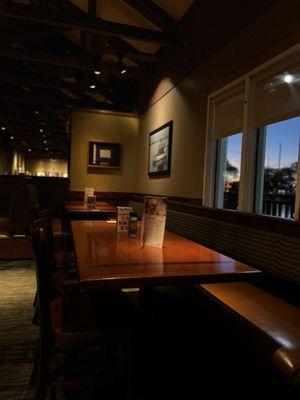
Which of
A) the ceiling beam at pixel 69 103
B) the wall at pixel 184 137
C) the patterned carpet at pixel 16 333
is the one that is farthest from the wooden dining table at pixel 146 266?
the ceiling beam at pixel 69 103

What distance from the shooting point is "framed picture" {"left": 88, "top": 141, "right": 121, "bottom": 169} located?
598 cm

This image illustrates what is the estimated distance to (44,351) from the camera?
146cm

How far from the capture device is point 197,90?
3463 millimetres

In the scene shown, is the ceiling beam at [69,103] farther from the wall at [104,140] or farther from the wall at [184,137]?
the wall at [184,137]

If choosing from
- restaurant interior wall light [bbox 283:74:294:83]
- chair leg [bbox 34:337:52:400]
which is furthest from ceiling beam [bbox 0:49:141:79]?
chair leg [bbox 34:337:52:400]

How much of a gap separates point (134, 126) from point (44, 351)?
530cm

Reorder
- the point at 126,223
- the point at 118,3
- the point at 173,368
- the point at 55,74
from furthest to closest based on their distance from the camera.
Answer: the point at 55,74, the point at 118,3, the point at 126,223, the point at 173,368

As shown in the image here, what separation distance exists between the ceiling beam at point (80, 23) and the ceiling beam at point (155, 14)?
13cm

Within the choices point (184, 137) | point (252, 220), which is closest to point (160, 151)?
point (184, 137)

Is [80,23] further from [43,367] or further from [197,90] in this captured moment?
[43,367]

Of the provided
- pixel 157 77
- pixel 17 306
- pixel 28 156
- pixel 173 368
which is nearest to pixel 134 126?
pixel 157 77

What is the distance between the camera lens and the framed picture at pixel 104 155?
19.6 feet

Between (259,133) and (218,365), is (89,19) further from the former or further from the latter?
(218,365)

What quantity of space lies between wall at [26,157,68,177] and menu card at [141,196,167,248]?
20.3 metres
